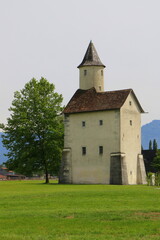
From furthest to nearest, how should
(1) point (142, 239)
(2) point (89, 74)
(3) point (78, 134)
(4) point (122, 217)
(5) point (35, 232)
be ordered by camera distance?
(2) point (89, 74) → (3) point (78, 134) → (4) point (122, 217) → (5) point (35, 232) → (1) point (142, 239)

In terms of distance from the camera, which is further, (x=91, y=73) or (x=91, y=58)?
(x=91, y=58)

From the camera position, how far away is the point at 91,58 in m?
62.4

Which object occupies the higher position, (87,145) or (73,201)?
(87,145)

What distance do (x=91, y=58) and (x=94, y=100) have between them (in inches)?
284

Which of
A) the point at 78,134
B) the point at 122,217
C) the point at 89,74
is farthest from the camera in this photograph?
the point at 89,74

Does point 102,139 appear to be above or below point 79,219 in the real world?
above

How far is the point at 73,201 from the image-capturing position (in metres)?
26.1

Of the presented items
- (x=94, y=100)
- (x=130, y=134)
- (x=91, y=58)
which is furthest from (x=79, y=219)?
(x=91, y=58)

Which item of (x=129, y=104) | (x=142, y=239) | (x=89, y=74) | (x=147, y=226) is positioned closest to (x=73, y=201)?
(x=147, y=226)

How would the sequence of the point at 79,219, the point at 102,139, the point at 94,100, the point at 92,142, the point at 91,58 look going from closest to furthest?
1. the point at 79,219
2. the point at 102,139
3. the point at 92,142
4. the point at 94,100
5. the point at 91,58

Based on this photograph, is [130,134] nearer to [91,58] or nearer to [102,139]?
[102,139]

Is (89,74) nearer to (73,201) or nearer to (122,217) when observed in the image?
(73,201)

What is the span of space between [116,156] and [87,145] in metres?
4.31

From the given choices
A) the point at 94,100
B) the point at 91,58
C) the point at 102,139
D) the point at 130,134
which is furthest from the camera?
the point at 91,58
